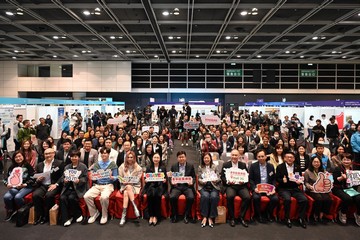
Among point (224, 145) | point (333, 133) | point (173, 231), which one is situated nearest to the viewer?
point (173, 231)

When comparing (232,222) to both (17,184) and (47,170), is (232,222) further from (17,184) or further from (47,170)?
(17,184)

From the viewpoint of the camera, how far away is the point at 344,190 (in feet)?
15.7

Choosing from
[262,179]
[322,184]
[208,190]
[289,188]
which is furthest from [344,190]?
[208,190]

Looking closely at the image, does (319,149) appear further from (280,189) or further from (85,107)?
(85,107)

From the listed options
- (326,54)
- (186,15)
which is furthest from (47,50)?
(326,54)

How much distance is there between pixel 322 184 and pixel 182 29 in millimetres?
11701

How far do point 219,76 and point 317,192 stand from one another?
1985cm

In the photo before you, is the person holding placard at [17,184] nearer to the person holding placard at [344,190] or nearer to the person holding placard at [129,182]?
the person holding placard at [129,182]

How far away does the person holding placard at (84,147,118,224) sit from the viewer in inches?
181

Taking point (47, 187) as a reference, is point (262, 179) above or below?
above

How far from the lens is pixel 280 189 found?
481 cm

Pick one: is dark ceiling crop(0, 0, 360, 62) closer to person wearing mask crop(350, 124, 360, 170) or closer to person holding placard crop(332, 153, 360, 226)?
person wearing mask crop(350, 124, 360, 170)

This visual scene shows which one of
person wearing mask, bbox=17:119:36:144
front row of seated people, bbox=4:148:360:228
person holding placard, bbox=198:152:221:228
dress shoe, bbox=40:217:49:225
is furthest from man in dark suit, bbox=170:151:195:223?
person wearing mask, bbox=17:119:36:144

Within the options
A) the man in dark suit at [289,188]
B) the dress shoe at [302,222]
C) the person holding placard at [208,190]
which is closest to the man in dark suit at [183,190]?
the person holding placard at [208,190]
